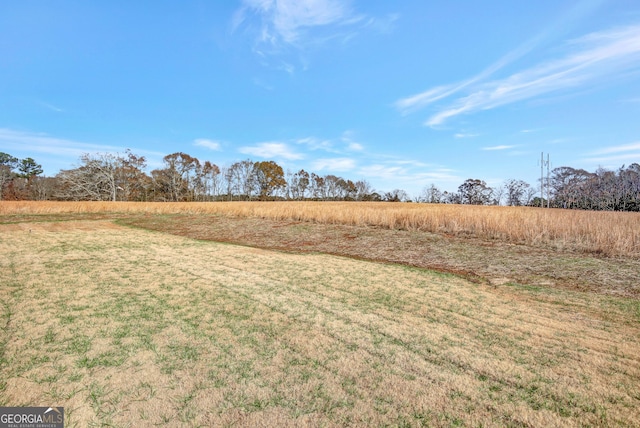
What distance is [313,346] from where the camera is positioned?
9.23ft

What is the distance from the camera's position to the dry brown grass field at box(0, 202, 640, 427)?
6.46 feet

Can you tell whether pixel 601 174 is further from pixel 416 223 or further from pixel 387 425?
pixel 387 425

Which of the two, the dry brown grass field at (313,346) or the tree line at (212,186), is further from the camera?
the tree line at (212,186)

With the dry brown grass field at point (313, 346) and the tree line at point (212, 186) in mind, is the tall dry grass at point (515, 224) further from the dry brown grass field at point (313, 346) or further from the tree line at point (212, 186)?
the tree line at point (212, 186)

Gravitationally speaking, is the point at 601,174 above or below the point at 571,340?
above

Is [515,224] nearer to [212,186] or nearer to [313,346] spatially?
[313,346]

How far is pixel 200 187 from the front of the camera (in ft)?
176

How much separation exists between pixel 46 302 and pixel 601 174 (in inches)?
2776

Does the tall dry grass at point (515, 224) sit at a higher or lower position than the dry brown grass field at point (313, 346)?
higher

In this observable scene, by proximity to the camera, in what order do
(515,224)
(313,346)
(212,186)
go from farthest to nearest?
(212,186), (515,224), (313,346)

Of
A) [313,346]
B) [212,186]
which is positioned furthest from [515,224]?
[212,186]

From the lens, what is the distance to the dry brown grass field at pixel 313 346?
1.97 meters

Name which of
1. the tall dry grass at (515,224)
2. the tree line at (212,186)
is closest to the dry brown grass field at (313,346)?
the tall dry grass at (515,224)

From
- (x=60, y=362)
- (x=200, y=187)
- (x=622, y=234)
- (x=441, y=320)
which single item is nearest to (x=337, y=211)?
(x=622, y=234)
